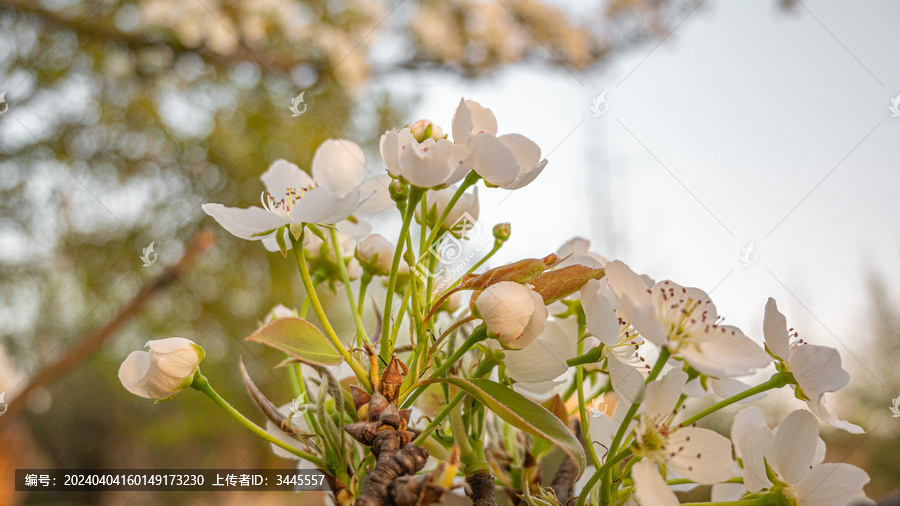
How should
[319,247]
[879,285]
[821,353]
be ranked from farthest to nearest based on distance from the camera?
[879,285], [319,247], [821,353]

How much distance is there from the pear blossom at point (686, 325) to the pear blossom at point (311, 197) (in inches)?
3.8

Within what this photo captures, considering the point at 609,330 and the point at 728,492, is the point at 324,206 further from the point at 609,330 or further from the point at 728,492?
the point at 728,492

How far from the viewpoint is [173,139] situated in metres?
1.83

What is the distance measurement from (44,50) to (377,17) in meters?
0.89

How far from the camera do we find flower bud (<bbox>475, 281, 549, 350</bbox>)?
19 centimetres

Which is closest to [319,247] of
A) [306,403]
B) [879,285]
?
[306,403]

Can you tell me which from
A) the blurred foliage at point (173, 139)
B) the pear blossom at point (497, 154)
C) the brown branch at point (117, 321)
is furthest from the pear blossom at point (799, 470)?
the blurred foliage at point (173, 139)

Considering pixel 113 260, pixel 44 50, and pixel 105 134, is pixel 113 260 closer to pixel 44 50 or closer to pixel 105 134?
pixel 105 134

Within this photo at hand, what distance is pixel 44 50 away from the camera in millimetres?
1525

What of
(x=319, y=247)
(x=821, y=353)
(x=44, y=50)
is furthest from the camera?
(x=44, y=50)

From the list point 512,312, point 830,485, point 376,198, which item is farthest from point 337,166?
point 830,485

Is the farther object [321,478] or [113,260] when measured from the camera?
[113,260]

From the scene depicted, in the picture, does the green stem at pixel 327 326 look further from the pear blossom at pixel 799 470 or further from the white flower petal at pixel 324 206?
the pear blossom at pixel 799 470

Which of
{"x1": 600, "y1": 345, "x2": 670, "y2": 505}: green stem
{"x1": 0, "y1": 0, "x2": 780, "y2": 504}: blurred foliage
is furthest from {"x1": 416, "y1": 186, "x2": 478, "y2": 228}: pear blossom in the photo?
{"x1": 0, "y1": 0, "x2": 780, "y2": 504}: blurred foliage
